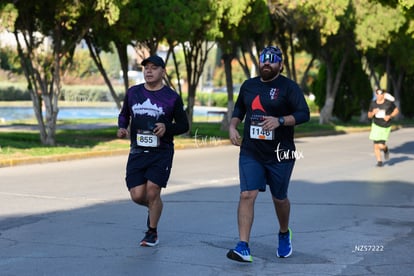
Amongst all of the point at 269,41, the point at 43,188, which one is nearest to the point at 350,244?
the point at 43,188

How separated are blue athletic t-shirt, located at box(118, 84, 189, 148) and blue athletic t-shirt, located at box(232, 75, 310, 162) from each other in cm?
91

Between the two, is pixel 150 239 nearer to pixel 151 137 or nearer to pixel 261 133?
pixel 151 137

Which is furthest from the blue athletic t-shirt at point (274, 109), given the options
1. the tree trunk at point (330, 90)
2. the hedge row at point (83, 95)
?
the hedge row at point (83, 95)

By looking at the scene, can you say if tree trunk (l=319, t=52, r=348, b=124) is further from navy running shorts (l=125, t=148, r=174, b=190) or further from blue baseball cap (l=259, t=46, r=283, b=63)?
blue baseball cap (l=259, t=46, r=283, b=63)

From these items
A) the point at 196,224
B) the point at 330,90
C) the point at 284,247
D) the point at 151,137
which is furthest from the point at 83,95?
the point at 284,247

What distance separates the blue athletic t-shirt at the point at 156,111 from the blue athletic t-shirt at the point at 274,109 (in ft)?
2.98

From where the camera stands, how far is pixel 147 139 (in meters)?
8.20

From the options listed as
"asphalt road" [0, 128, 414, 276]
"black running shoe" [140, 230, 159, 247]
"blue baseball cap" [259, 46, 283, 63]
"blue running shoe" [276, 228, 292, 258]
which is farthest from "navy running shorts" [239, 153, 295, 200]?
"black running shoe" [140, 230, 159, 247]

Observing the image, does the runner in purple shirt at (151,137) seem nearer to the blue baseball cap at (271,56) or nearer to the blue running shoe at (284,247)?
the blue baseball cap at (271,56)

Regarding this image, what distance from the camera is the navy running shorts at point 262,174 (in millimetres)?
7624

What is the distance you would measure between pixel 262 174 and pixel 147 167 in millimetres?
1229

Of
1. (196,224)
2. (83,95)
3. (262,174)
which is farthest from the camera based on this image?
(83,95)

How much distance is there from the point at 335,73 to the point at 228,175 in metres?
28.0

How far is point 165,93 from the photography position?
8.37 meters
